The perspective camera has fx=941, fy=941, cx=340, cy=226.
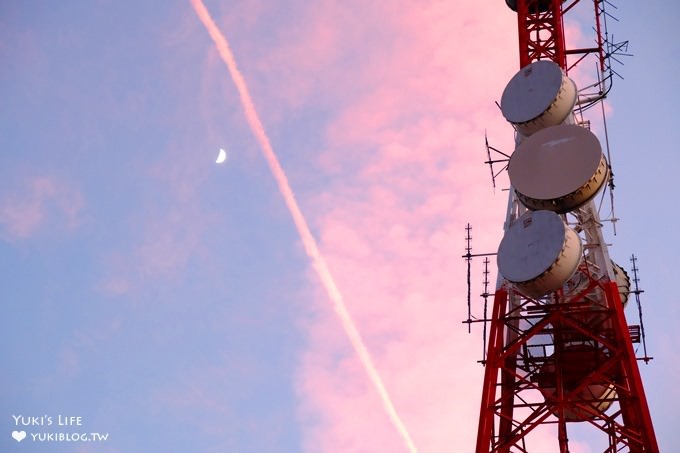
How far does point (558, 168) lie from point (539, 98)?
3.52 metres

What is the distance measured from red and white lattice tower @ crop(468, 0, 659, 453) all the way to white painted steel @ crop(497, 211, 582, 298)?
40 mm

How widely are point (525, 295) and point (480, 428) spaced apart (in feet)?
16.2

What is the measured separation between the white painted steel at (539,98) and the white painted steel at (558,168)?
118 centimetres

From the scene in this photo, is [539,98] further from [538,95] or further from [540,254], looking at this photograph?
[540,254]

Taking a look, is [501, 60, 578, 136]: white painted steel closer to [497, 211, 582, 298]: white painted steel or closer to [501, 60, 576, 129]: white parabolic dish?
[501, 60, 576, 129]: white parabolic dish

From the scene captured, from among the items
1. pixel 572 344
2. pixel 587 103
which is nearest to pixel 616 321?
pixel 572 344

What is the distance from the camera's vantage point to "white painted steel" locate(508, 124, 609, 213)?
33781 mm

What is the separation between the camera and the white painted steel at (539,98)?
36.2 m

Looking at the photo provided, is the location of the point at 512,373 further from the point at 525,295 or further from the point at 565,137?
the point at 565,137

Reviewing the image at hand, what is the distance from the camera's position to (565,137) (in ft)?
114

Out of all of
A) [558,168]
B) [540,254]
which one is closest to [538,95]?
[558,168]

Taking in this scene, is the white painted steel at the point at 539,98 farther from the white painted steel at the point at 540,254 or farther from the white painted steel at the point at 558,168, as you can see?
the white painted steel at the point at 540,254

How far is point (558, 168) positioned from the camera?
34.5 metres

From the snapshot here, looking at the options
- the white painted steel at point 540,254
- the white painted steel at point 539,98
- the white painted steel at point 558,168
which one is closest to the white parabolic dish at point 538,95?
the white painted steel at point 539,98
